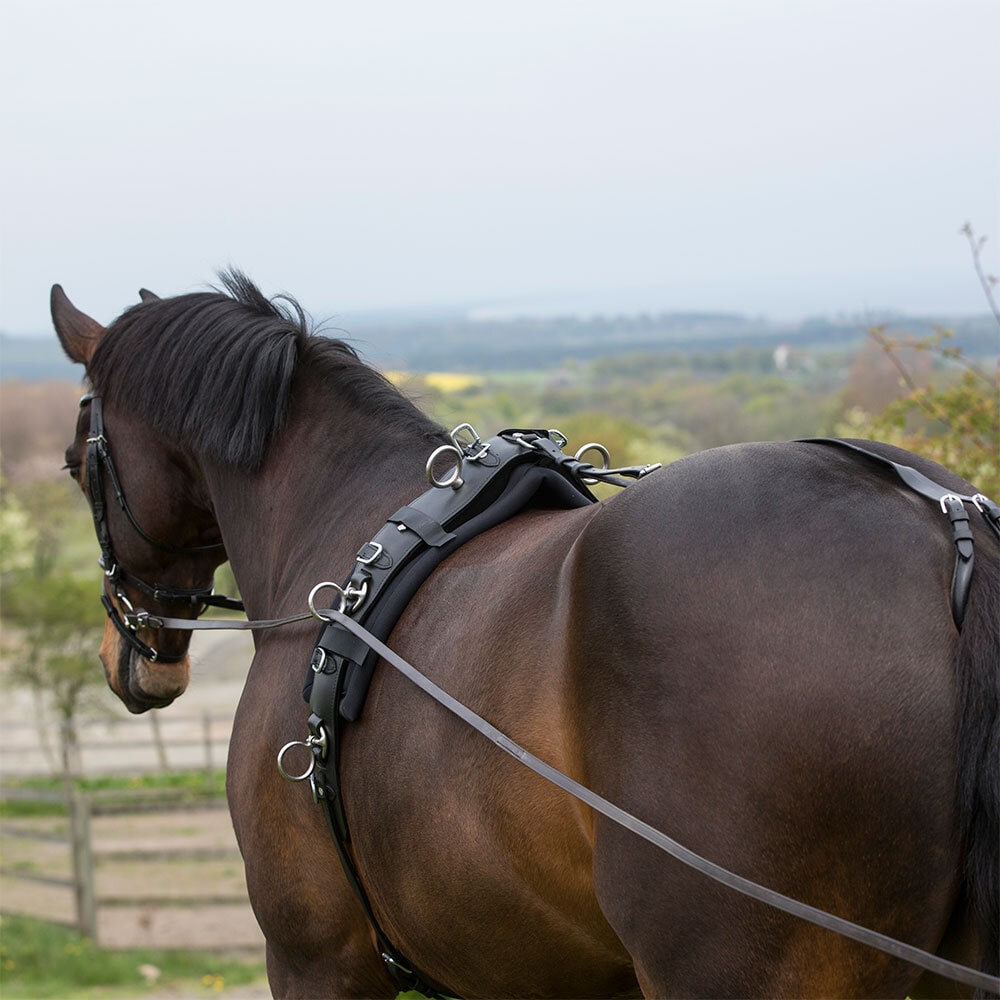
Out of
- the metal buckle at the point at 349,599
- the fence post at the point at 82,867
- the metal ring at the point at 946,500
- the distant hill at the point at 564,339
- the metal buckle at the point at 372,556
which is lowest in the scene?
the fence post at the point at 82,867

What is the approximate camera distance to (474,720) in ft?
6.68

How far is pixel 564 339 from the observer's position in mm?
34125

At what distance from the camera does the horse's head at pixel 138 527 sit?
130 inches

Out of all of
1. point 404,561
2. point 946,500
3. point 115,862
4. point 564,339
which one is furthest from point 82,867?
point 564,339

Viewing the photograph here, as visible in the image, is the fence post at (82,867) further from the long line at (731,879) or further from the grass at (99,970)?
the long line at (731,879)

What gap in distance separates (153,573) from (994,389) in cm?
480

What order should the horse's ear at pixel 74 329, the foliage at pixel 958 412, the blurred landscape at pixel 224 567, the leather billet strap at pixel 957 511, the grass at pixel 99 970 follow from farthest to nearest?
the grass at pixel 99 970 < the blurred landscape at pixel 224 567 < the foliage at pixel 958 412 < the horse's ear at pixel 74 329 < the leather billet strap at pixel 957 511

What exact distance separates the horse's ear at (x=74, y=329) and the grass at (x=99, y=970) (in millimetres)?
6771

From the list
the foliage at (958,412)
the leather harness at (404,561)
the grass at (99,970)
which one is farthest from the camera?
the grass at (99,970)

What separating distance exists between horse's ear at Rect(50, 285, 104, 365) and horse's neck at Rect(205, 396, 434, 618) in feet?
2.57

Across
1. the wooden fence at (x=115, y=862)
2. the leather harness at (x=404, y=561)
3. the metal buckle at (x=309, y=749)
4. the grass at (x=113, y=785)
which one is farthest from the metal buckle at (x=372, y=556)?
the grass at (x=113, y=785)

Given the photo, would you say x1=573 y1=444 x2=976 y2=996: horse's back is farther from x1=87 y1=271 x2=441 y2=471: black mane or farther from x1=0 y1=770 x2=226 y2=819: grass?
x1=0 y1=770 x2=226 y2=819: grass

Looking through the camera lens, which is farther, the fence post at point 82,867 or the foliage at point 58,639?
the foliage at point 58,639

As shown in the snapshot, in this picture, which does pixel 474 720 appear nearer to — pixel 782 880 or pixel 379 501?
pixel 782 880
